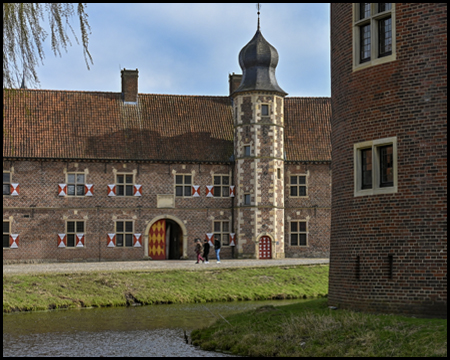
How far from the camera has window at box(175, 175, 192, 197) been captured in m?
31.8

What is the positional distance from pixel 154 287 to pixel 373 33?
465 inches

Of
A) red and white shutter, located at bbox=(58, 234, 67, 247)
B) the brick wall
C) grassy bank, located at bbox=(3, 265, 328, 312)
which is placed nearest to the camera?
grassy bank, located at bbox=(3, 265, 328, 312)

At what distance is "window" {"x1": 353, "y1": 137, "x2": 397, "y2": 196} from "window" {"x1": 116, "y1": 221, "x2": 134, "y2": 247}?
19.3 meters

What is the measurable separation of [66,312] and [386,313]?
9673mm

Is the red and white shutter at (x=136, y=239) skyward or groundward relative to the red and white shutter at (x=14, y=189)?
groundward

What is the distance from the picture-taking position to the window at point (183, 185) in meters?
31.8

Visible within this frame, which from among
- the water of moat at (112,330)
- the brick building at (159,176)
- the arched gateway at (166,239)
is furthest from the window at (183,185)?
the water of moat at (112,330)

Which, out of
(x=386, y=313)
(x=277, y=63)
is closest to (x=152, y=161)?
(x=277, y=63)

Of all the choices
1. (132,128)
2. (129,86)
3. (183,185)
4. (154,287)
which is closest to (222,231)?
(183,185)

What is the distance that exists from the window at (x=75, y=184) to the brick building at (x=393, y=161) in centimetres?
1909

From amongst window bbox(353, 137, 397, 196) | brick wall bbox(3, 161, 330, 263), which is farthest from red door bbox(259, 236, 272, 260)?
window bbox(353, 137, 397, 196)

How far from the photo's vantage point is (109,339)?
13781mm

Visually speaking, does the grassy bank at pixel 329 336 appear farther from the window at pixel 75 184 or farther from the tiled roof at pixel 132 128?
the tiled roof at pixel 132 128

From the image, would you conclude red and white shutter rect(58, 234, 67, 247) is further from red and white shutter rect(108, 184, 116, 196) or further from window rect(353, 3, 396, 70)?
window rect(353, 3, 396, 70)
